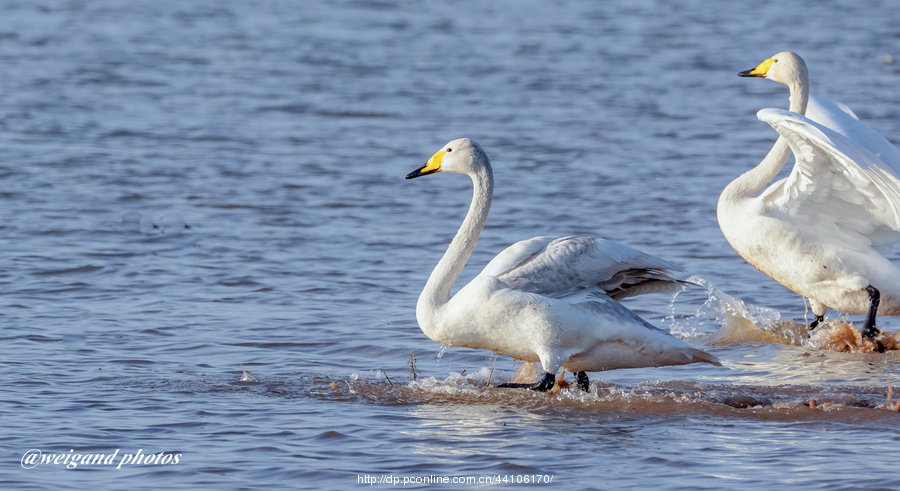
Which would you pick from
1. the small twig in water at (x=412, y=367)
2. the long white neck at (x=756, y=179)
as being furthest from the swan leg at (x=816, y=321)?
the small twig in water at (x=412, y=367)

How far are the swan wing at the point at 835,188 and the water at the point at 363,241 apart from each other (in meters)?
0.67

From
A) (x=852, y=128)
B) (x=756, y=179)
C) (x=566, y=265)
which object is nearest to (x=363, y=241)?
(x=756, y=179)

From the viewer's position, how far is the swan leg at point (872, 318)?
8.59m

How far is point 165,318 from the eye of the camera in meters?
8.56

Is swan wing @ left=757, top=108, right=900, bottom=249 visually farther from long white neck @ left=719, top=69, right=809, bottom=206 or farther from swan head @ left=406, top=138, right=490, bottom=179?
swan head @ left=406, top=138, right=490, bottom=179

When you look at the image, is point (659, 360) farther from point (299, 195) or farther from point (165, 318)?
point (299, 195)

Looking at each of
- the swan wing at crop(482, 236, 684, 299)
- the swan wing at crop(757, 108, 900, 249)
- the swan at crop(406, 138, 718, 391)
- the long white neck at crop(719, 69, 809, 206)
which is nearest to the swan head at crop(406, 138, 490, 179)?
A: the swan at crop(406, 138, 718, 391)

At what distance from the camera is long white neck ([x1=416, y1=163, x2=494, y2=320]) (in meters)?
6.91

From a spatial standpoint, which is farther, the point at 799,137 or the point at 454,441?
the point at 799,137

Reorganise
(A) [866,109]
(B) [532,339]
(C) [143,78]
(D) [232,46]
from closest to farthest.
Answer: (B) [532,339] < (A) [866,109] < (C) [143,78] < (D) [232,46]

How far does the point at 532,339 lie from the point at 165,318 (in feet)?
8.83

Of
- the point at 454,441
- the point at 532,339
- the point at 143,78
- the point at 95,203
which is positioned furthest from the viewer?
the point at 143,78

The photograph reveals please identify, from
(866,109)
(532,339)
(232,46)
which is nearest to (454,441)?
(532,339)

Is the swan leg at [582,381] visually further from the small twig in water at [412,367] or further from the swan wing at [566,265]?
the small twig in water at [412,367]
